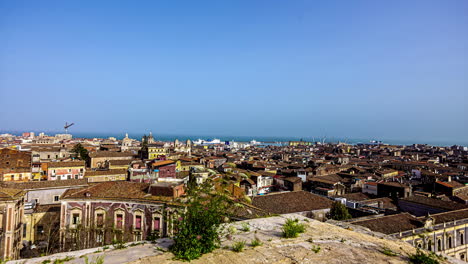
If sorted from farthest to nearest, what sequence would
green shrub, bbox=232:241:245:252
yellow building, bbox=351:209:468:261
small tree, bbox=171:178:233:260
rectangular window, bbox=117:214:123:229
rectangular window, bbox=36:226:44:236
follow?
rectangular window, bbox=36:226:44:236 → yellow building, bbox=351:209:468:261 → rectangular window, bbox=117:214:123:229 → green shrub, bbox=232:241:245:252 → small tree, bbox=171:178:233:260

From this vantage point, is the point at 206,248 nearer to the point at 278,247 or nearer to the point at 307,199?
the point at 278,247

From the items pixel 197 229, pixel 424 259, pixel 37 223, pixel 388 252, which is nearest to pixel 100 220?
pixel 37 223

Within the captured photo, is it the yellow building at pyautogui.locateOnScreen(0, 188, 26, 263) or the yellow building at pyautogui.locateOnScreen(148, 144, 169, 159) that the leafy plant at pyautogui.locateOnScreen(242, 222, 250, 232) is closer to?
the yellow building at pyautogui.locateOnScreen(0, 188, 26, 263)

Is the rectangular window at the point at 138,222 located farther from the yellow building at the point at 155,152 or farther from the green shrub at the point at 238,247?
the yellow building at the point at 155,152

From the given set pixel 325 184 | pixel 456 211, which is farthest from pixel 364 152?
pixel 456 211

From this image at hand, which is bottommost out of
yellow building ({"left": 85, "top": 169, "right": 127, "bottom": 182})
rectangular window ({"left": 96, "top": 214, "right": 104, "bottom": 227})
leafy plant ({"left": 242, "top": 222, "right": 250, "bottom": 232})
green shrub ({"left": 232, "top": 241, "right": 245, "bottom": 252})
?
yellow building ({"left": 85, "top": 169, "right": 127, "bottom": 182})

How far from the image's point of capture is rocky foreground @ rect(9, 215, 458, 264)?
5.59m

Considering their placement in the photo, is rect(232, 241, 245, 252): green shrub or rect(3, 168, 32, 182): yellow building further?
rect(3, 168, 32, 182): yellow building

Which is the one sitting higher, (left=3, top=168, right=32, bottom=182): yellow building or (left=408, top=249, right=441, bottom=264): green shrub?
(left=408, top=249, right=441, bottom=264): green shrub

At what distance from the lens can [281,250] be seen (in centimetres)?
611

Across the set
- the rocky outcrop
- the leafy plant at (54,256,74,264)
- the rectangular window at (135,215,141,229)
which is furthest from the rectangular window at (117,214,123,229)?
the leafy plant at (54,256,74,264)

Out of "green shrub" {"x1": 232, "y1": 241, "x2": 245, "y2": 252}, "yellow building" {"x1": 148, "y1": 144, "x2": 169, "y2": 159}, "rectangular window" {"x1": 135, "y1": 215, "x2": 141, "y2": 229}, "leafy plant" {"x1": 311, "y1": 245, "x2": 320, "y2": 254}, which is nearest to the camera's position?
"green shrub" {"x1": 232, "y1": 241, "x2": 245, "y2": 252}

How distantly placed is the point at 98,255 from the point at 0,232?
14878 mm

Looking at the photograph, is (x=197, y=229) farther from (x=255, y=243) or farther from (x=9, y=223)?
(x=9, y=223)
